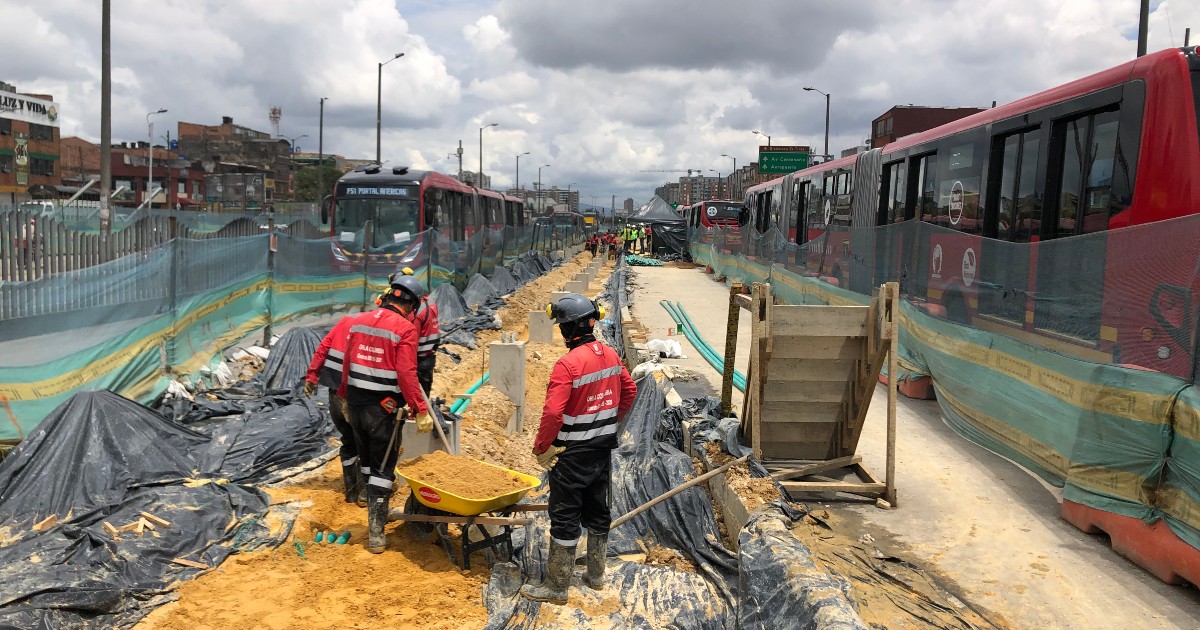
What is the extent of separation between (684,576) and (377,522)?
216 centimetres

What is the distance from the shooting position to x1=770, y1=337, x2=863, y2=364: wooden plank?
638 centimetres

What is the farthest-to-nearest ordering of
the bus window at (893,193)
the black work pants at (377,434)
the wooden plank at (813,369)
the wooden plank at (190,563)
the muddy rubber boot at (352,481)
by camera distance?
the bus window at (893,193)
the muddy rubber boot at (352,481)
the wooden plank at (813,369)
the black work pants at (377,434)
the wooden plank at (190,563)

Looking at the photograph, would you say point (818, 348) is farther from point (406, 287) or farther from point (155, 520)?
point (155, 520)

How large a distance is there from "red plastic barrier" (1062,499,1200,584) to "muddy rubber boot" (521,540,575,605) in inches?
131

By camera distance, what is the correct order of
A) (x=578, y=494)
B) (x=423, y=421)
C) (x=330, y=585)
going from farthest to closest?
(x=423, y=421)
(x=330, y=585)
(x=578, y=494)

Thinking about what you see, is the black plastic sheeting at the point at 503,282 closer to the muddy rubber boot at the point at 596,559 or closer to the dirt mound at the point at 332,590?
the dirt mound at the point at 332,590

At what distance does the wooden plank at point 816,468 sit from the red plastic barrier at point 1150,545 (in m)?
1.61

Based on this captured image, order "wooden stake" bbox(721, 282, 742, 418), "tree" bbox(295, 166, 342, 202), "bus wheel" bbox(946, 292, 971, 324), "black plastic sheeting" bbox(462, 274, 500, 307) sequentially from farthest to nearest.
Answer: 1. "tree" bbox(295, 166, 342, 202)
2. "black plastic sheeting" bbox(462, 274, 500, 307)
3. "bus wheel" bbox(946, 292, 971, 324)
4. "wooden stake" bbox(721, 282, 742, 418)

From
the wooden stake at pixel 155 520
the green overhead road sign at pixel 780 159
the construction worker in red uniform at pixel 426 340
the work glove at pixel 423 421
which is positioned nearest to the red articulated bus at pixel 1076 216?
the work glove at pixel 423 421

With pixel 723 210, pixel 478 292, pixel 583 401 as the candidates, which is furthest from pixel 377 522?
pixel 723 210

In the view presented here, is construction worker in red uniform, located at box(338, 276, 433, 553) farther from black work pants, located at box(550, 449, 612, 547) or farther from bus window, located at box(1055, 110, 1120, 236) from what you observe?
bus window, located at box(1055, 110, 1120, 236)

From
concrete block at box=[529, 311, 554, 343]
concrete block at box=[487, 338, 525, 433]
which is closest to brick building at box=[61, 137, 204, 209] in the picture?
concrete block at box=[529, 311, 554, 343]

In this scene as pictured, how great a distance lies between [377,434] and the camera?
6.05 meters

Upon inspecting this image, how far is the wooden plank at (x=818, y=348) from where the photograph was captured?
6383mm
